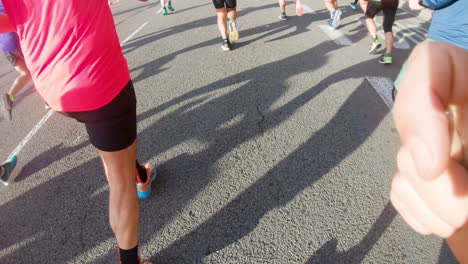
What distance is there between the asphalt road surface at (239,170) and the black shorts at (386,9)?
559 mm

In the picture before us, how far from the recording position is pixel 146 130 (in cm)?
Answer: 297

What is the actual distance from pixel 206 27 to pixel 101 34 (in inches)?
229

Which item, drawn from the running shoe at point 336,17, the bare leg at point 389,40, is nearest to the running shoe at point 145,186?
the bare leg at point 389,40

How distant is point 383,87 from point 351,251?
8.28 feet

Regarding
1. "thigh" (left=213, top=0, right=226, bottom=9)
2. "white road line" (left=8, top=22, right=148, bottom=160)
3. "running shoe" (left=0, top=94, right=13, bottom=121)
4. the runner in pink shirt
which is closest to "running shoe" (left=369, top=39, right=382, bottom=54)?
"thigh" (left=213, top=0, right=226, bottom=9)

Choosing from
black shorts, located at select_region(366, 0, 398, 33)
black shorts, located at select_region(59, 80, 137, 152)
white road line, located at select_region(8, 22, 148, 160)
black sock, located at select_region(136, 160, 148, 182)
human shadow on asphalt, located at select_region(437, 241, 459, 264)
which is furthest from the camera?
black shorts, located at select_region(366, 0, 398, 33)

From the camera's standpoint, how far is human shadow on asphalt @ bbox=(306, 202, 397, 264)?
64.2 inches

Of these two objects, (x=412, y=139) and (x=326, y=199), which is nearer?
(x=412, y=139)

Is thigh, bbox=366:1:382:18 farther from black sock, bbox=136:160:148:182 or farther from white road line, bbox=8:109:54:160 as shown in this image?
white road line, bbox=8:109:54:160

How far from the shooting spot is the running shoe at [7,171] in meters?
2.36

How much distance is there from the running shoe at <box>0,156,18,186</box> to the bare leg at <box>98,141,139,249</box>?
1743 millimetres

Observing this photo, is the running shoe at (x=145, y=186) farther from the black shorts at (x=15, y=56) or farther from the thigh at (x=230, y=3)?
the thigh at (x=230, y=3)

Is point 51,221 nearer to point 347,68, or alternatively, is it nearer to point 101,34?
point 101,34

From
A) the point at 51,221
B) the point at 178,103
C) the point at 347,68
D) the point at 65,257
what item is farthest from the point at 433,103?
the point at 347,68
